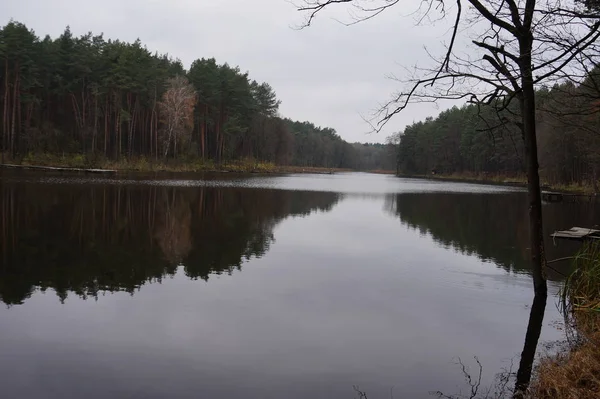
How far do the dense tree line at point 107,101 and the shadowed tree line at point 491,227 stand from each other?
3542 centimetres

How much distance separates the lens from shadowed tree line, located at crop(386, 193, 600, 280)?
42.3 feet

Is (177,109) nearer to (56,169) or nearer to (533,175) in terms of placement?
(56,169)

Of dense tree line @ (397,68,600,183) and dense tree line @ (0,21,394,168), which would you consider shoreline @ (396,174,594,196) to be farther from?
dense tree line @ (0,21,394,168)

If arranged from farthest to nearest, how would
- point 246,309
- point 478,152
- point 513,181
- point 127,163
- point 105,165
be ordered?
1. point 478,152
2. point 513,181
3. point 127,163
4. point 105,165
5. point 246,309

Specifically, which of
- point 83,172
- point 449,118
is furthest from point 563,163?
point 449,118

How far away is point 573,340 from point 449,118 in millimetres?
106805

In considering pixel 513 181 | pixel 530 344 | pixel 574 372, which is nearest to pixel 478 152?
pixel 513 181

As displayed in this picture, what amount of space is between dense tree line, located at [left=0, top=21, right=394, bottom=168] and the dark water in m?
37.6

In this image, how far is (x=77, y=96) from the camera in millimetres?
54188

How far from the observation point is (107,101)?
51281 mm

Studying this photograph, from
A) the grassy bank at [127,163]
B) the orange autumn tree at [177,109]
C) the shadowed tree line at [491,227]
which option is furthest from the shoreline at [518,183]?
the grassy bank at [127,163]

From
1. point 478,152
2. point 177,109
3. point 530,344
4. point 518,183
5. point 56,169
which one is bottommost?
point 530,344

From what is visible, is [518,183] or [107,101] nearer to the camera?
[107,101]

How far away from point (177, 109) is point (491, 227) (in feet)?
133
